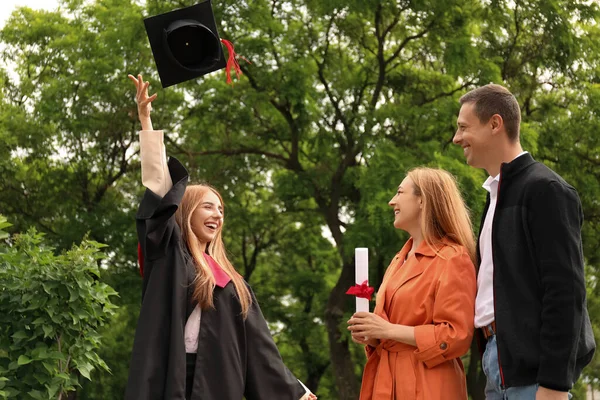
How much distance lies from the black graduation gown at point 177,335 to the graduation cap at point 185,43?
0.66m

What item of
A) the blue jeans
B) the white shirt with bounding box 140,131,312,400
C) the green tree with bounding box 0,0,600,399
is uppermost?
the green tree with bounding box 0,0,600,399

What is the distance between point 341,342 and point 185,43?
11.8m

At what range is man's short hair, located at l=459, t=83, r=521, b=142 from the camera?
374 cm

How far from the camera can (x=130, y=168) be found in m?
17.9

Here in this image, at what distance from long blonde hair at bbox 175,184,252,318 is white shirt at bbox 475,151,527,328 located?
1091 millimetres

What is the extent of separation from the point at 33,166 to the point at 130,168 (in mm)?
1823

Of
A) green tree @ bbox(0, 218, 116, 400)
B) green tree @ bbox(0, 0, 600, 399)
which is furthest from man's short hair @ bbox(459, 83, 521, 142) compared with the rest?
green tree @ bbox(0, 0, 600, 399)

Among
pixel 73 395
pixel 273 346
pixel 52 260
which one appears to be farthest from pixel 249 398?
pixel 73 395

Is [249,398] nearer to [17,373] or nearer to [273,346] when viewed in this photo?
[273,346]

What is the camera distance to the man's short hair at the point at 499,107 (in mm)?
3742

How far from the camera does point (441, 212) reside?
14.2ft

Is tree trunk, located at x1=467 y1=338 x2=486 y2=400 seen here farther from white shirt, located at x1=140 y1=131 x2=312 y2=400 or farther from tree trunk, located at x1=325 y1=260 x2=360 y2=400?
white shirt, located at x1=140 y1=131 x2=312 y2=400

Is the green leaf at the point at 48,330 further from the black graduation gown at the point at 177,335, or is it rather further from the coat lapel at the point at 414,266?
the coat lapel at the point at 414,266

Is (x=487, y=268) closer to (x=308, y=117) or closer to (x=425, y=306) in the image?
(x=425, y=306)
